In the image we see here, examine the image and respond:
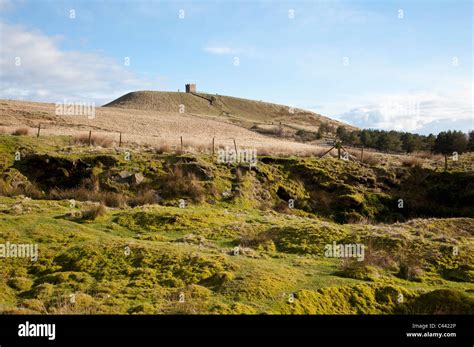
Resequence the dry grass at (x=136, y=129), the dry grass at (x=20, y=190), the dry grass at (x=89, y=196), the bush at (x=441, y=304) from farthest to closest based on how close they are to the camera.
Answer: the dry grass at (x=136, y=129) → the dry grass at (x=20, y=190) → the dry grass at (x=89, y=196) → the bush at (x=441, y=304)

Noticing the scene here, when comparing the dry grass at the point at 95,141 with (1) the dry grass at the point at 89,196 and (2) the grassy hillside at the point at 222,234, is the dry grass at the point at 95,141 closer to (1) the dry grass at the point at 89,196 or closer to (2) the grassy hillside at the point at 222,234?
(2) the grassy hillside at the point at 222,234

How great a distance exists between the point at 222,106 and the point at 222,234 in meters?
147

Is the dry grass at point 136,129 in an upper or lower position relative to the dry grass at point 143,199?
upper

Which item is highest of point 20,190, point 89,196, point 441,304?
point 20,190

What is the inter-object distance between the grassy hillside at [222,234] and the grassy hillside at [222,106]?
10881 centimetres

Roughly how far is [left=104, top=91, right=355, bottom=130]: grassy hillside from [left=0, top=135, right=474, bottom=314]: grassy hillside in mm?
108808

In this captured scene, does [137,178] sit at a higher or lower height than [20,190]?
higher

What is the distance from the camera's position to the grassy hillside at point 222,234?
1341 cm

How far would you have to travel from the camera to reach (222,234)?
68.2 ft

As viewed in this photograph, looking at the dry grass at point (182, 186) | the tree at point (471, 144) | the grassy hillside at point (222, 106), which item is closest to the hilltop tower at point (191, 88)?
the grassy hillside at point (222, 106)

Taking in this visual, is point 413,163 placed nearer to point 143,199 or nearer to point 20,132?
point 143,199

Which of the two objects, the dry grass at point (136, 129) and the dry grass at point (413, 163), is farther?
the dry grass at point (136, 129)

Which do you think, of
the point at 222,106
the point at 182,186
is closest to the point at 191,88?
the point at 222,106
